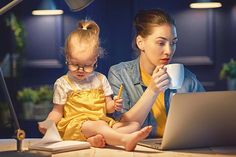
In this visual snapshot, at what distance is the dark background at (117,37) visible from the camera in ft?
5.91

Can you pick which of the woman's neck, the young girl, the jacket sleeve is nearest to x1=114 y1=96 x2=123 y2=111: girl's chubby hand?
the young girl

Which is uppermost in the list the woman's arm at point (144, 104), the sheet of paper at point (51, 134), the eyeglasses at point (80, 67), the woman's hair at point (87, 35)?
the woman's hair at point (87, 35)

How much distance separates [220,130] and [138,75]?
351 millimetres

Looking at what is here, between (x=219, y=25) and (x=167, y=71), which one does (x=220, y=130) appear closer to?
(x=167, y=71)

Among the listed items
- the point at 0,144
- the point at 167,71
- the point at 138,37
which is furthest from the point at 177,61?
the point at 0,144

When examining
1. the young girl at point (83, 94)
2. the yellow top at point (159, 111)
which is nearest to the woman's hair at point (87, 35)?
the young girl at point (83, 94)

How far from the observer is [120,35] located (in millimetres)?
1814

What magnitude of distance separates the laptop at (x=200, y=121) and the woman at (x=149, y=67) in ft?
0.62

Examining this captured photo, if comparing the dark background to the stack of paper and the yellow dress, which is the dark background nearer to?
the yellow dress

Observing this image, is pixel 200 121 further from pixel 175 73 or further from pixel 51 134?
pixel 51 134

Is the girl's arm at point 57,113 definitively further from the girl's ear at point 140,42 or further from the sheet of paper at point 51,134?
the girl's ear at point 140,42

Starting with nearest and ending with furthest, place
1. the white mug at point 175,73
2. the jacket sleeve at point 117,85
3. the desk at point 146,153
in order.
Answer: the desk at point 146,153 < the white mug at point 175,73 < the jacket sleeve at point 117,85

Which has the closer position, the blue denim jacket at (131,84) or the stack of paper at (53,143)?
the stack of paper at (53,143)

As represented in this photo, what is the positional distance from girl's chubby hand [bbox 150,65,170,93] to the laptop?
150 mm
